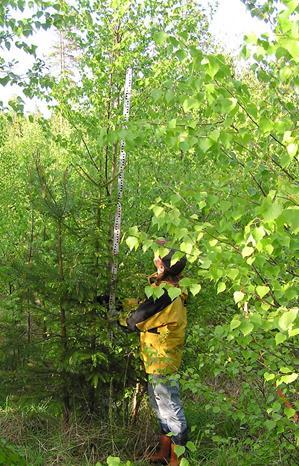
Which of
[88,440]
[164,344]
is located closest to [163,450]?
[88,440]

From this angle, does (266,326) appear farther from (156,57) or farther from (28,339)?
(156,57)

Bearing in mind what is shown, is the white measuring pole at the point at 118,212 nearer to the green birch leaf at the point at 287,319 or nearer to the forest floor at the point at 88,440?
the forest floor at the point at 88,440

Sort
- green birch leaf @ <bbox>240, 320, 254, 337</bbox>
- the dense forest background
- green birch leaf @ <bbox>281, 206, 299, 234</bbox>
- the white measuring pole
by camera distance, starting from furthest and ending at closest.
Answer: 1. the white measuring pole
2. the dense forest background
3. green birch leaf @ <bbox>240, 320, 254, 337</bbox>
4. green birch leaf @ <bbox>281, 206, 299, 234</bbox>

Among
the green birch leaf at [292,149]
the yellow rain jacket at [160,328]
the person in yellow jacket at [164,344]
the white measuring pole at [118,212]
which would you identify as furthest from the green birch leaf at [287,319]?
the white measuring pole at [118,212]

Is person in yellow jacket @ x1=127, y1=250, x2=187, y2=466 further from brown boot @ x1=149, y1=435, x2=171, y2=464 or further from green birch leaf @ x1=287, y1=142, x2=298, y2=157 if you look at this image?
green birch leaf @ x1=287, y1=142, x2=298, y2=157

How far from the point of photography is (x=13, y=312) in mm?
5105

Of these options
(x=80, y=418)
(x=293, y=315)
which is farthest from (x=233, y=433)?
(x=293, y=315)

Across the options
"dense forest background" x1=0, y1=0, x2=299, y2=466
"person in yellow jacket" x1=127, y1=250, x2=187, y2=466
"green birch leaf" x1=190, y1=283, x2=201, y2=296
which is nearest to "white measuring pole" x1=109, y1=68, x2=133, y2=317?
"dense forest background" x1=0, y1=0, x2=299, y2=466

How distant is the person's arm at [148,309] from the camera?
4.36 metres

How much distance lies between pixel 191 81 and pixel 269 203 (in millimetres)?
871

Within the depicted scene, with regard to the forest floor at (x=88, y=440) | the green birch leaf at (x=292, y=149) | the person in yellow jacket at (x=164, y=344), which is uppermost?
the green birch leaf at (x=292, y=149)

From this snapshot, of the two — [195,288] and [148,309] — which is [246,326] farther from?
[148,309]

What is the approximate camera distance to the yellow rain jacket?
4.37 meters

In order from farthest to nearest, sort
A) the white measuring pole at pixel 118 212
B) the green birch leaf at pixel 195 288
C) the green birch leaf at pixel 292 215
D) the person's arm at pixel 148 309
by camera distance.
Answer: the white measuring pole at pixel 118 212 → the person's arm at pixel 148 309 → the green birch leaf at pixel 195 288 → the green birch leaf at pixel 292 215
